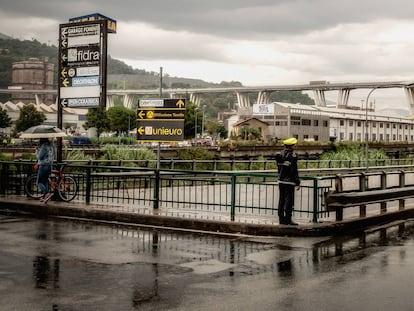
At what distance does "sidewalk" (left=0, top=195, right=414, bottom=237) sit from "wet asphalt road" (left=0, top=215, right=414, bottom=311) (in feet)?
1.54

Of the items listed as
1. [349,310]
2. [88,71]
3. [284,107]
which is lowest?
[349,310]

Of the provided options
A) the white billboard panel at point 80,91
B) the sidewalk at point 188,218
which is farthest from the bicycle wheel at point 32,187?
the white billboard panel at point 80,91

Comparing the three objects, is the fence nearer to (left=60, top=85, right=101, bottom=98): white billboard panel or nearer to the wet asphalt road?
the wet asphalt road

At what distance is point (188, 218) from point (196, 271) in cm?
474

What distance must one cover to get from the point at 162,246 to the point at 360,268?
3.73 meters

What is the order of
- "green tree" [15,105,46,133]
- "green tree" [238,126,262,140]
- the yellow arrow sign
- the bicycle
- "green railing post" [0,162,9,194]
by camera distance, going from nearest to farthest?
the bicycle → the yellow arrow sign → "green railing post" [0,162,9,194] → "green tree" [238,126,262,140] → "green tree" [15,105,46,133]

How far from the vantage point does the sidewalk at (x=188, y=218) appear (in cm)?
1288

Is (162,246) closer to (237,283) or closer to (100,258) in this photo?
(100,258)

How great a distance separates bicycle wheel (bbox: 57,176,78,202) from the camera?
16922 millimetres

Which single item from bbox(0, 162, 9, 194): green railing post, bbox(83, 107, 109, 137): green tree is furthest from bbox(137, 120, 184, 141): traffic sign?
bbox(83, 107, 109, 137): green tree

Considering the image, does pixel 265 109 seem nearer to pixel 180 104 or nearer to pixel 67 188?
pixel 180 104

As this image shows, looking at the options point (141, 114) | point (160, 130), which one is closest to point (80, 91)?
point (141, 114)

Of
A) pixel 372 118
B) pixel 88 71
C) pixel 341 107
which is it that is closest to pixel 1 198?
pixel 88 71

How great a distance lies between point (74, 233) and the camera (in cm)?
1270
